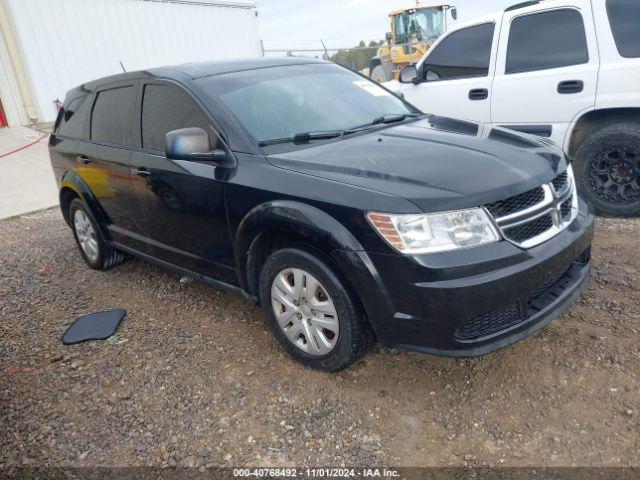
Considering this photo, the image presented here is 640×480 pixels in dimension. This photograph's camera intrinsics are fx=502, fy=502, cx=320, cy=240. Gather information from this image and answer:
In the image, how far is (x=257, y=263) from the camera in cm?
295

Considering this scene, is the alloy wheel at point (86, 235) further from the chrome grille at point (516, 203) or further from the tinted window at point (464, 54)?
the tinted window at point (464, 54)

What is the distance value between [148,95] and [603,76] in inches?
148

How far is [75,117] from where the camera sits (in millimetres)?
4637

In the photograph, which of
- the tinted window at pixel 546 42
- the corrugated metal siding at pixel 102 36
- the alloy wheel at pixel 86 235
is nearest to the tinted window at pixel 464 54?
the tinted window at pixel 546 42

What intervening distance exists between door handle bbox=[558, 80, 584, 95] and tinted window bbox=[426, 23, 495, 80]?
803 millimetres

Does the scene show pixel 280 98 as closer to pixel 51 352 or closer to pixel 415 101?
pixel 51 352

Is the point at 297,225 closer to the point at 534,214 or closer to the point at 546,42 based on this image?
the point at 534,214

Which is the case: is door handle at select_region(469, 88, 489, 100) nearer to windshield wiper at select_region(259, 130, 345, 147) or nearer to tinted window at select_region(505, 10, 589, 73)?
tinted window at select_region(505, 10, 589, 73)

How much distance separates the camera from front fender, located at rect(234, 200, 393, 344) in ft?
7.59

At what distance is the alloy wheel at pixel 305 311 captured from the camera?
2615 mm

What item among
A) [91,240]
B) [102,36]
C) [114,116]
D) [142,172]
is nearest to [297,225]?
[142,172]

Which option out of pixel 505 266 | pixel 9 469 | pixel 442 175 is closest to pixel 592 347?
pixel 505 266

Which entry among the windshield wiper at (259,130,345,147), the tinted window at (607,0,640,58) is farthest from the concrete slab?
the tinted window at (607,0,640,58)

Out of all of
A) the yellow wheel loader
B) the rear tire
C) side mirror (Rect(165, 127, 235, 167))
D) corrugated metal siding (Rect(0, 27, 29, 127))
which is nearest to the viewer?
side mirror (Rect(165, 127, 235, 167))
